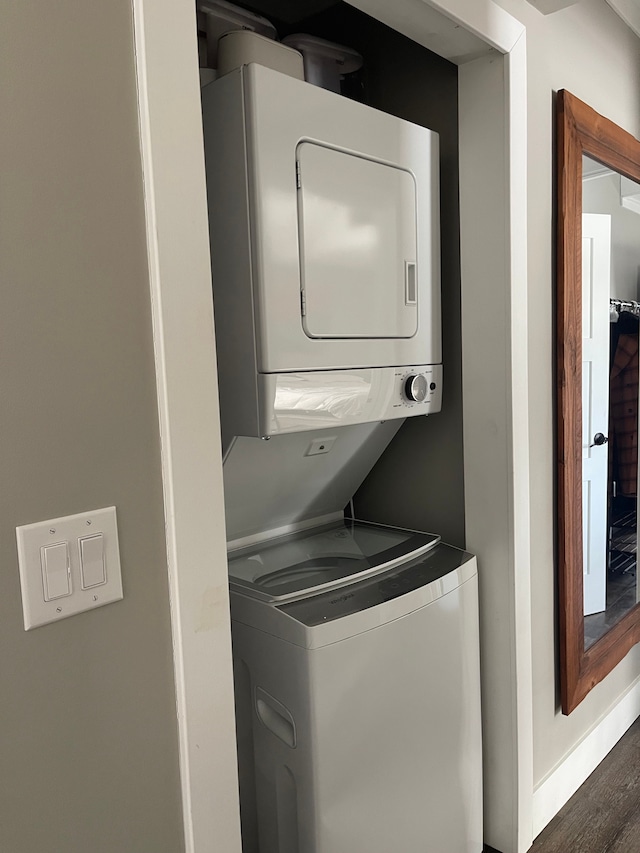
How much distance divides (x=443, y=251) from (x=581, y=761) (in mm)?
1691

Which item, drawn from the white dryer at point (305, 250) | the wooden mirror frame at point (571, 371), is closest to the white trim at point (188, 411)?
the white dryer at point (305, 250)

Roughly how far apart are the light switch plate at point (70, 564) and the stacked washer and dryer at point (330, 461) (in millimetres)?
522

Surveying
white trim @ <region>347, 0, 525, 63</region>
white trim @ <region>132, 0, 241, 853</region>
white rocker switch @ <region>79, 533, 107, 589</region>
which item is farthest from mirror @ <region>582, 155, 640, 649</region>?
white rocker switch @ <region>79, 533, 107, 589</region>

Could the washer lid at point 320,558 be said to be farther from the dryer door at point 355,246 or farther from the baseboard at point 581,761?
the baseboard at point 581,761

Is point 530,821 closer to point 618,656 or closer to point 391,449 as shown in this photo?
point 618,656

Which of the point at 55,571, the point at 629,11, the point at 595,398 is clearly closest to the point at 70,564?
the point at 55,571

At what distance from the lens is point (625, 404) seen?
8.23ft

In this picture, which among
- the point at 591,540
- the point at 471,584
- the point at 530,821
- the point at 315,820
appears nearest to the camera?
the point at 315,820

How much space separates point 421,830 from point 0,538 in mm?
1319

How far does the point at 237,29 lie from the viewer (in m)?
1.58

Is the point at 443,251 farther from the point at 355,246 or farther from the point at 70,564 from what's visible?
the point at 70,564

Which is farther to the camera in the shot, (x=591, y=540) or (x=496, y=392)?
(x=591, y=540)

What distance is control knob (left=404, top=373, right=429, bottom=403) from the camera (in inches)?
67.2

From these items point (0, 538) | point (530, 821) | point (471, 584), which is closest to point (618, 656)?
point (530, 821)
